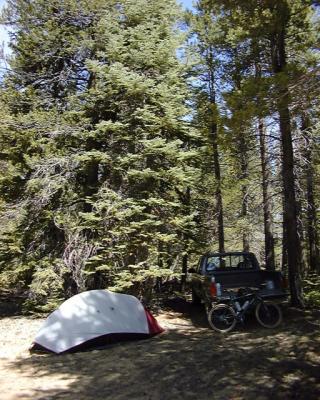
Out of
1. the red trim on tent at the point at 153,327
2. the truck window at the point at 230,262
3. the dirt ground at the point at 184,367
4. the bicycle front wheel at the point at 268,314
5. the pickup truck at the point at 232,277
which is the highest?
the truck window at the point at 230,262

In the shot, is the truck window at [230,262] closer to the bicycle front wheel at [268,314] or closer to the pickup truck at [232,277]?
the pickup truck at [232,277]

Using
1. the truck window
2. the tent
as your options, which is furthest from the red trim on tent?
the truck window

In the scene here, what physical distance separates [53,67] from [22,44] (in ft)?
3.83

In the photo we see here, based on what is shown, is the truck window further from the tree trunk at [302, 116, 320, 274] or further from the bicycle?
the tree trunk at [302, 116, 320, 274]

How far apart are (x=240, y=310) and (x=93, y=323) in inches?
125

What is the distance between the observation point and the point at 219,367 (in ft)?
22.9

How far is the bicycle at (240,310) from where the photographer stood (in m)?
9.49

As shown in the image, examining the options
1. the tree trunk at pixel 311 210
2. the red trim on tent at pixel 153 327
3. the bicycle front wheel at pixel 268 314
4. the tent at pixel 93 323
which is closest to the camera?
the tent at pixel 93 323

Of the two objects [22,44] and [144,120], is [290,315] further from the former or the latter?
[22,44]

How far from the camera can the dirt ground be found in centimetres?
616

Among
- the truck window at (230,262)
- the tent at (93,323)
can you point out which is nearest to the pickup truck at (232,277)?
the truck window at (230,262)

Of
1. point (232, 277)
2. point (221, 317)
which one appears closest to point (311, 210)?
point (232, 277)

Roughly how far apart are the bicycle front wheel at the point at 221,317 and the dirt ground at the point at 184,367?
226 mm

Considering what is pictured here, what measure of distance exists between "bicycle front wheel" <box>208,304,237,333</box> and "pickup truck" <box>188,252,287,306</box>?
27 centimetres
